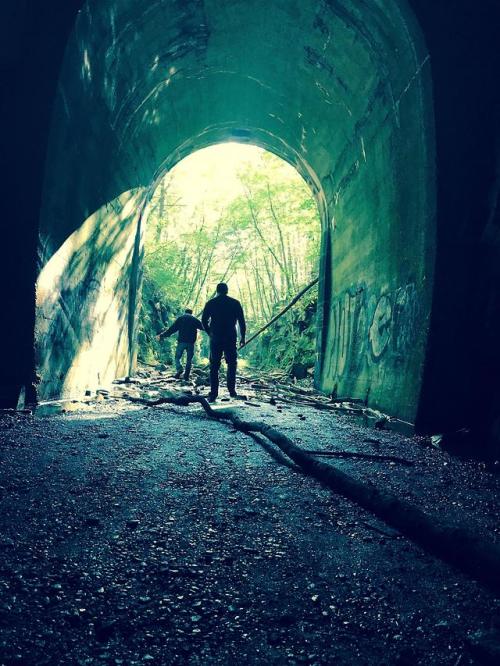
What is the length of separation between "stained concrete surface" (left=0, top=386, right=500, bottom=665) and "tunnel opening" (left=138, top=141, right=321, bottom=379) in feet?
33.0

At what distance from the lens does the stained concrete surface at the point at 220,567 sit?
1.27 m

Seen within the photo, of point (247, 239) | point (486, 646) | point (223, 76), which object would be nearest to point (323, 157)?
point (223, 76)

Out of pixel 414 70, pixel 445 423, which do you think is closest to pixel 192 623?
pixel 445 423

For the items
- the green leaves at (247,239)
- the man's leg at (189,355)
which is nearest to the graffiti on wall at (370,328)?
the man's leg at (189,355)

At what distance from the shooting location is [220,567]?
1728 mm

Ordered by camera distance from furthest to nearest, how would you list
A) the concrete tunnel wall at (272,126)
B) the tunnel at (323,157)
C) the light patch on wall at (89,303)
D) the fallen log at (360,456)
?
the light patch on wall at (89,303)
the concrete tunnel wall at (272,126)
the tunnel at (323,157)
the fallen log at (360,456)

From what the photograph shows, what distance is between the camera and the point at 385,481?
2969 mm

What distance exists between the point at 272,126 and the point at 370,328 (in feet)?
18.5

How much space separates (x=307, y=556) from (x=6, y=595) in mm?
1189

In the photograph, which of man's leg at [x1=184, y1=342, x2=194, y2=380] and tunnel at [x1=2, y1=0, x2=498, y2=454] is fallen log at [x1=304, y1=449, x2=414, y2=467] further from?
man's leg at [x1=184, y1=342, x2=194, y2=380]

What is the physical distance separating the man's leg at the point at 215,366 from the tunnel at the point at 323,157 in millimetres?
2136

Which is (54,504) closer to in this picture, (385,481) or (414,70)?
(385,481)

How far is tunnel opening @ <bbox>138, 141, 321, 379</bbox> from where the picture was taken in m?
15.8

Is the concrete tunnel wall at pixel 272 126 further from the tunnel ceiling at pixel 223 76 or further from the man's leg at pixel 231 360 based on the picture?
the man's leg at pixel 231 360
